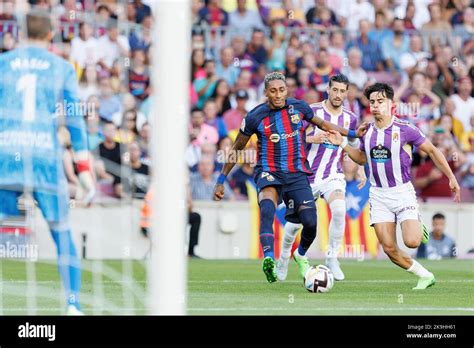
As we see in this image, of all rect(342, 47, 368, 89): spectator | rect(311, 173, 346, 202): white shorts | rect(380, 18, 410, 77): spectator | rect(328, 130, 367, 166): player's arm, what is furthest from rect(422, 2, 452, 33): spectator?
rect(328, 130, 367, 166): player's arm

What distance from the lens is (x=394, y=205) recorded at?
38.9 feet

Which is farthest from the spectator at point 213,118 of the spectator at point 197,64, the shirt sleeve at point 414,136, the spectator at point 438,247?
the shirt sleeve at point 414,136

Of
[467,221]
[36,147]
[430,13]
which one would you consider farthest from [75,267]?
[430,13]

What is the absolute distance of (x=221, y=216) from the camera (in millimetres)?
17062

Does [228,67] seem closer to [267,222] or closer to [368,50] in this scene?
[368,50]

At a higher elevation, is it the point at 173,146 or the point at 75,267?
the point at 173,146

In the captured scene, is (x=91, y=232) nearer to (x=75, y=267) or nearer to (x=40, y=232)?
(x=40, y=232)

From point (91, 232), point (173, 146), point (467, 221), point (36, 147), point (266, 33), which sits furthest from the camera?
point (266, 33)

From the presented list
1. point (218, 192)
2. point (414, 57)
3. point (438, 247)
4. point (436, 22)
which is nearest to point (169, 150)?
point (218, 192)

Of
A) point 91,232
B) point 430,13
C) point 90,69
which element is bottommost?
point 91,232

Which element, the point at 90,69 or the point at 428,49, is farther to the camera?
the point at 428,49

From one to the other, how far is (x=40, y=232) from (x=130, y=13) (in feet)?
13.3

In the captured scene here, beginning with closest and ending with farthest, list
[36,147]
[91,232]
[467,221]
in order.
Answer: [36,147], [91,232], [467,221]

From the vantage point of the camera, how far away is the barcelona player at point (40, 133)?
28.1 feet
